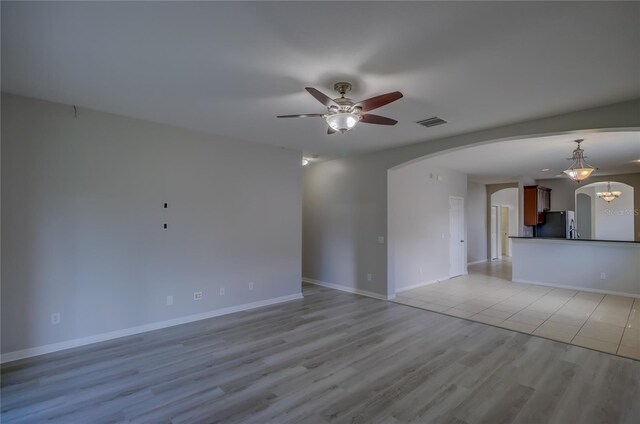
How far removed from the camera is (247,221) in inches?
203

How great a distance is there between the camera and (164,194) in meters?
4.28

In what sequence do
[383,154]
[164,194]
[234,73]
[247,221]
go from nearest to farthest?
[234,73]
[164,194]
[247,221]
[383,154]

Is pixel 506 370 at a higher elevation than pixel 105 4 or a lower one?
lower

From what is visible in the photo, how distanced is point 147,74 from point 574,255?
8.43 metres

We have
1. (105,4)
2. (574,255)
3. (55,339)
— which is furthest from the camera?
(574,255)

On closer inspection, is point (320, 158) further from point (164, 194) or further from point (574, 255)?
point (574, 255)

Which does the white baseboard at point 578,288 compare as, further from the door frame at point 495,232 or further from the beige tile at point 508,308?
the door frame at point 495,232

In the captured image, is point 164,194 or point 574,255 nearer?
point 164,194

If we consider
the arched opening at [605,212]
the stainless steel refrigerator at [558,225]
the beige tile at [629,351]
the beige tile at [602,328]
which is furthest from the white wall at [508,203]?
the beige tile at [629,351]

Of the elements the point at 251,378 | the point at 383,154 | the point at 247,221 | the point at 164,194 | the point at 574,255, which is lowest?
the point at 251,378

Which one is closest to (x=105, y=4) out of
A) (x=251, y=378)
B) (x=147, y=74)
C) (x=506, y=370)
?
(x=147, y=74)

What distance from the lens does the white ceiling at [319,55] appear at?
1.98m

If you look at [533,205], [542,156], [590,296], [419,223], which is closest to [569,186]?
[533,205]

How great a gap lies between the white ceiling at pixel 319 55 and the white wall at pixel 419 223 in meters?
2.68
